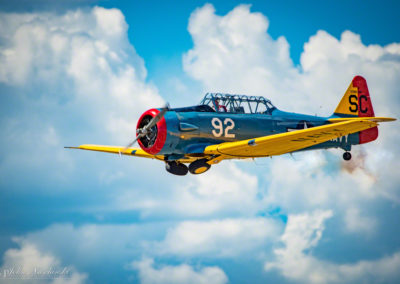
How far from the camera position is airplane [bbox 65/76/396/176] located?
17.7 m

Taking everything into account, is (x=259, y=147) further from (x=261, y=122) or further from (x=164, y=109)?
(x=164, y=109)

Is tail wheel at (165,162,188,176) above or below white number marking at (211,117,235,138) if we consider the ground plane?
below

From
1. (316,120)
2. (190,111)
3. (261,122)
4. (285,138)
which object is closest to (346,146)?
(316,120)

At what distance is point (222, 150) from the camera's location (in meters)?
18.1

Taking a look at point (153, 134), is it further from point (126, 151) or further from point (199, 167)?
point (126, 151)

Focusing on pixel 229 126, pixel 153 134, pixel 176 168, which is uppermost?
pixel 229 126

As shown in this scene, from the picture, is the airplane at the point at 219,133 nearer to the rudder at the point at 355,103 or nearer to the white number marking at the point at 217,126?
the white number marking at the point at 217,126

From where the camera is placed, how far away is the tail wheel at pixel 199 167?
61.5 feet

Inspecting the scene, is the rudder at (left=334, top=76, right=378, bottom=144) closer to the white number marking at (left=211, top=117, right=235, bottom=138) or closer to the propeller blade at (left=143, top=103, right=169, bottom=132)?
the white number marking at (left=211, top=117, right=235, bottom=138)

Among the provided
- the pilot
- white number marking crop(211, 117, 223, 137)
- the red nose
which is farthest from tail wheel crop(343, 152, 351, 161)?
the red nose

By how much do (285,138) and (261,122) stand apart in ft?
8.67

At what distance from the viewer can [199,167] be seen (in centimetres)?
1873

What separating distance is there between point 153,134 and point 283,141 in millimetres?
4469

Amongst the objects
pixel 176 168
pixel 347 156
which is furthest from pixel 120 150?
pixel 347 156
